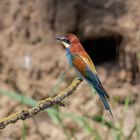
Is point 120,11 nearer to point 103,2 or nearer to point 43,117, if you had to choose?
point 103,2

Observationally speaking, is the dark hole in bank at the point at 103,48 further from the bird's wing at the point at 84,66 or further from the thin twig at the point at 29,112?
the thin twig at the point at 29,112

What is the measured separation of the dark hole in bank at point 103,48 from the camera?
4273 mm

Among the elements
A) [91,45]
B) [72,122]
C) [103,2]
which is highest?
[103,2]

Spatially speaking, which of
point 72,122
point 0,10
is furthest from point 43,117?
point 0,10

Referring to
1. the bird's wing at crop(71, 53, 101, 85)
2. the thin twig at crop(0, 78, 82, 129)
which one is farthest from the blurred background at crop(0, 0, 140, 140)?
the thin twig at crop(0, 78, 82, 129)

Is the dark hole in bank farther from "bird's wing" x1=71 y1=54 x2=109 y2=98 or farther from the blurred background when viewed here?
"bird's wing" x1=71 y1=54 x2=109 y2=98

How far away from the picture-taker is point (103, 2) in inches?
167

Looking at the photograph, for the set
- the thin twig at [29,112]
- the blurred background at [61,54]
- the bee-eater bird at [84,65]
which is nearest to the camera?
the thin twig at [29,112]

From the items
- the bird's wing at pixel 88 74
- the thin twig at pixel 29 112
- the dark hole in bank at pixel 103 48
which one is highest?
the thin twig at pixel 29 112

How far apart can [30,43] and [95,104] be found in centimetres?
58

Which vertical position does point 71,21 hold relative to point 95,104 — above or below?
above

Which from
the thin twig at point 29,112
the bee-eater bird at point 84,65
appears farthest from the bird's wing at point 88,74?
the thin twig at point 29,112

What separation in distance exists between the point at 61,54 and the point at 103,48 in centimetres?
29

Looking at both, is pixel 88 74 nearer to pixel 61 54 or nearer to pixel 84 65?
pixel 84 65
